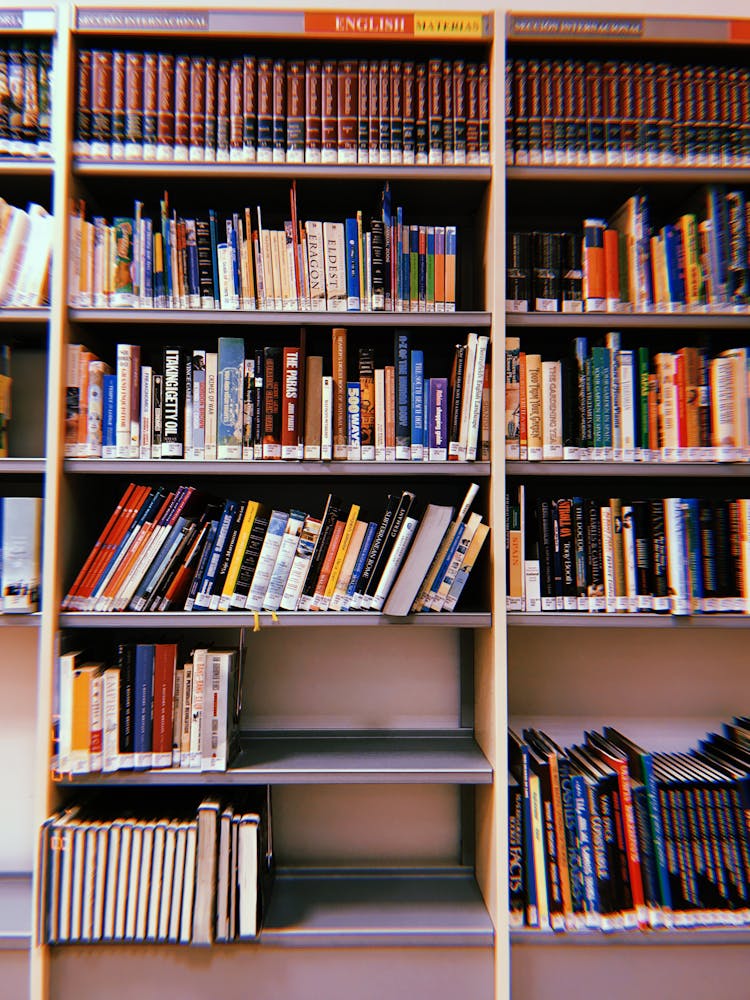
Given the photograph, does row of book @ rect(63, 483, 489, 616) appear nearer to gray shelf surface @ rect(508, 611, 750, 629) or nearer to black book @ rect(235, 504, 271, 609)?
black book @ rect(235, 504, 271, 609)

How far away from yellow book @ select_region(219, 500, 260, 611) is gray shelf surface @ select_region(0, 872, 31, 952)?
0.89 m

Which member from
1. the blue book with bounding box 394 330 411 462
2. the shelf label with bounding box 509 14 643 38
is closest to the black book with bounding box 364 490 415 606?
the blue book with bounding box 394 330 411 462

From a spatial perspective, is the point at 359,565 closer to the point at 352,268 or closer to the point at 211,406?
the point at 211,406

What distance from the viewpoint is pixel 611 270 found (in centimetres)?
151

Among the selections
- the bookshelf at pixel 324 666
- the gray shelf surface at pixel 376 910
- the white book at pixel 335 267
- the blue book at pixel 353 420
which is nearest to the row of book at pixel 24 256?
the bookshelf at pixel 324 666

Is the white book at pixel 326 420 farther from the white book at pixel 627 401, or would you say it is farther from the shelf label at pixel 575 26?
the shelf label at pixel 575 26

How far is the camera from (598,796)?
141cm

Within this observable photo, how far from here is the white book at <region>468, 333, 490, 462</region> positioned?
4.73 ft

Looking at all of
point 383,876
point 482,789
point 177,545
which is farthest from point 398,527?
point 383,876

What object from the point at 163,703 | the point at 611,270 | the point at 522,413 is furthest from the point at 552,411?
the point at 163,703

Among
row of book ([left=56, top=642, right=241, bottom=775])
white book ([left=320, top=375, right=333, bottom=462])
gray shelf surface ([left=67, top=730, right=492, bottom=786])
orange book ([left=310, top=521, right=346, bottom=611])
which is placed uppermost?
white book ([left=320, top=375, right=333, bottom=462])

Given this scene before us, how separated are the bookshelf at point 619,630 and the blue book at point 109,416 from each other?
3.28ft

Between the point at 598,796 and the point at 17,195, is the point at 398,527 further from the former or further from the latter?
the point at 17,195

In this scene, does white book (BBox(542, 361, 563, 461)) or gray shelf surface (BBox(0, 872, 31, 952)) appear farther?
white book (BBox(542, 361, 563, 461))
